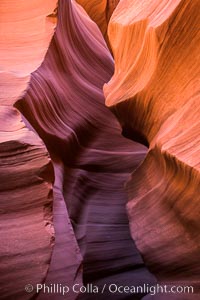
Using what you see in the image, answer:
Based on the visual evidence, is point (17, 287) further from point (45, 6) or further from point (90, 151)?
point (45, 6)

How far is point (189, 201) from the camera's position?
1.91m

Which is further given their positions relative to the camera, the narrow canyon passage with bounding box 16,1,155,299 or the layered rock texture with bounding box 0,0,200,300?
the narrow canyon passage with bounding box 16,1,155,299

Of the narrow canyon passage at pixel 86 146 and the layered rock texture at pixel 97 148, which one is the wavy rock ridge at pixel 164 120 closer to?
the layered rock texture at pixel 97 148

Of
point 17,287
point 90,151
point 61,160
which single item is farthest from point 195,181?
point 90,151

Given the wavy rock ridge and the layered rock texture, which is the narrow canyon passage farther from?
the wavy rock ridge

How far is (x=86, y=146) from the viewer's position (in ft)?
10.3

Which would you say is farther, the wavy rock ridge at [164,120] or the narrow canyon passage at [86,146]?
the narrow canyon passage at [86,146]

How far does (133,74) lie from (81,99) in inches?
27.2

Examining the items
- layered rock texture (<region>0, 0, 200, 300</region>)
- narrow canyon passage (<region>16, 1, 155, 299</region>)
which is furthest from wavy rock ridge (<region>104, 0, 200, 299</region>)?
narrow canyon passage (<region>16, 1, 155, 299</region>)

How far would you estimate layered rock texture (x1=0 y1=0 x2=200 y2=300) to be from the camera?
73.5 inches

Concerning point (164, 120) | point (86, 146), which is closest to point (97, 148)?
point (86, 146)

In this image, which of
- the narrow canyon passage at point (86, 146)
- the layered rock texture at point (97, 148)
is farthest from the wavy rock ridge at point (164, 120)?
the narrow canyon passage at point (86, 146)

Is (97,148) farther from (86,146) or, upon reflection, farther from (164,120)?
(164,120)

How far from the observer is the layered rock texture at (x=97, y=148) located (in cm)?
187
